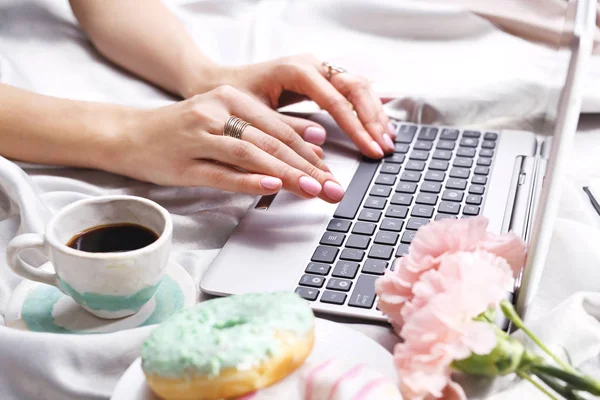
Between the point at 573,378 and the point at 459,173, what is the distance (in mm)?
398

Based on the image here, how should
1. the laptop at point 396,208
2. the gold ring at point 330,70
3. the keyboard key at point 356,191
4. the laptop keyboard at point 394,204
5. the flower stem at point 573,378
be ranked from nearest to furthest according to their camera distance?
the flower stem at point 573,378, the laptop at point 396,208, the laptop keyboard at point 394,204, the keyboard key at point 356,191, the gold ring at point 330,70

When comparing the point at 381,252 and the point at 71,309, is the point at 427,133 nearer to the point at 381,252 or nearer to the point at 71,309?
the point at 381,252

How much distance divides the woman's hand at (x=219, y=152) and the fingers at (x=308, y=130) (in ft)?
0.17

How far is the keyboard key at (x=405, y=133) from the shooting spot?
82 centimetres

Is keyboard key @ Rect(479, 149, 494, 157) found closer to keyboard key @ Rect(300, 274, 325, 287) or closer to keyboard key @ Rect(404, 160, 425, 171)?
keyboard key @ Rect(404, 160, 425, 171)

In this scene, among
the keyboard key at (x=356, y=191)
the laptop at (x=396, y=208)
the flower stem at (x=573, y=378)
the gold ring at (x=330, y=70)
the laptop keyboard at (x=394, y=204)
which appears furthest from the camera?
the gold ring at (x=330, y=70)

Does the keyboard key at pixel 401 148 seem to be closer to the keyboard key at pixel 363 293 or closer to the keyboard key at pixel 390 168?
the keyboard key at pixel 390 168

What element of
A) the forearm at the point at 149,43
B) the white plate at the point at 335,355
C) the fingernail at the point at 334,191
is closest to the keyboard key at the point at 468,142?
the fingernail at the point at 334,191

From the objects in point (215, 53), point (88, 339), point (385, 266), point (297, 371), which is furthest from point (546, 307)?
point (215, 53)

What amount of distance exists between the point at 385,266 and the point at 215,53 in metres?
0.54

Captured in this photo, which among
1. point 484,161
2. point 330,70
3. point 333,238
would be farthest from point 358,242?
point 330,70

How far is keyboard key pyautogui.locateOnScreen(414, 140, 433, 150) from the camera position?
80 centimetres

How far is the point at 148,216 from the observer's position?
0.54m

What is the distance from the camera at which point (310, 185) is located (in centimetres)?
67
